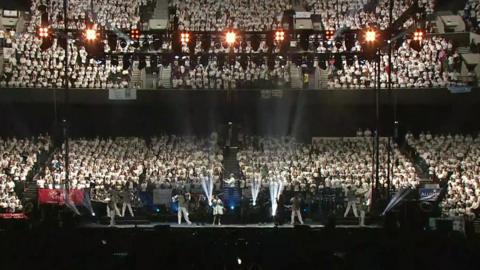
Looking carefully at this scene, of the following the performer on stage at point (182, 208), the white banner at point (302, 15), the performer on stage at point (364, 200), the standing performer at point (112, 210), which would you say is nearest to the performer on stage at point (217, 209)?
the performer on stage at point (182, 208)

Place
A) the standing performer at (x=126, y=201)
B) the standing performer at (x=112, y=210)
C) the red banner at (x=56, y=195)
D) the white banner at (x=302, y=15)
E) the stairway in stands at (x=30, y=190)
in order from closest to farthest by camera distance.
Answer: the standing performer at (x=112, y=210) → the red banner at (x=56, y=195) → the standing performer at (x=126, y=201) → the stairway in stands at (x=30, y=190) → the white banner at (x=302, y=15)

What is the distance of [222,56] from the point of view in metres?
31.8

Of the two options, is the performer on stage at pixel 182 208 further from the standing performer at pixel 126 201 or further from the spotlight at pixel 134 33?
the spotlight at pixel 134 33

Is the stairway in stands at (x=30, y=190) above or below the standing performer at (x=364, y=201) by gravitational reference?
above

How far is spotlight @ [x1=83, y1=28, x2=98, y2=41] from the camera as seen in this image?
2879cm

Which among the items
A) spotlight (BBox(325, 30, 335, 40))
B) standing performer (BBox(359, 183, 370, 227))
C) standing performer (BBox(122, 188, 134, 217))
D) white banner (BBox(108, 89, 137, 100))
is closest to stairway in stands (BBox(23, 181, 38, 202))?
standing performer (BBox(122, 188, 134, 217))

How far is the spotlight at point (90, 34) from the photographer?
28789 millimetres

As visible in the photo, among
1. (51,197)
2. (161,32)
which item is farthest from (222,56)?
(51,197)

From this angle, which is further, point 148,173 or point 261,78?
point 261,78

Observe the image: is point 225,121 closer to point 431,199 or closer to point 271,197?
point 271,197

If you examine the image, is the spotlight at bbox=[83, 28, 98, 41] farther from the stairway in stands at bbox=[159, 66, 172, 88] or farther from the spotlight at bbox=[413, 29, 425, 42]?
the spotlight at bbox=[413, 29, 425, 42]

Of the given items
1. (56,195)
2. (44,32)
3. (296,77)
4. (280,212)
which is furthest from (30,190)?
(296,77)

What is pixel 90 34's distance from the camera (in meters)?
28.9

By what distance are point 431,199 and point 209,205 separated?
8.00 m
